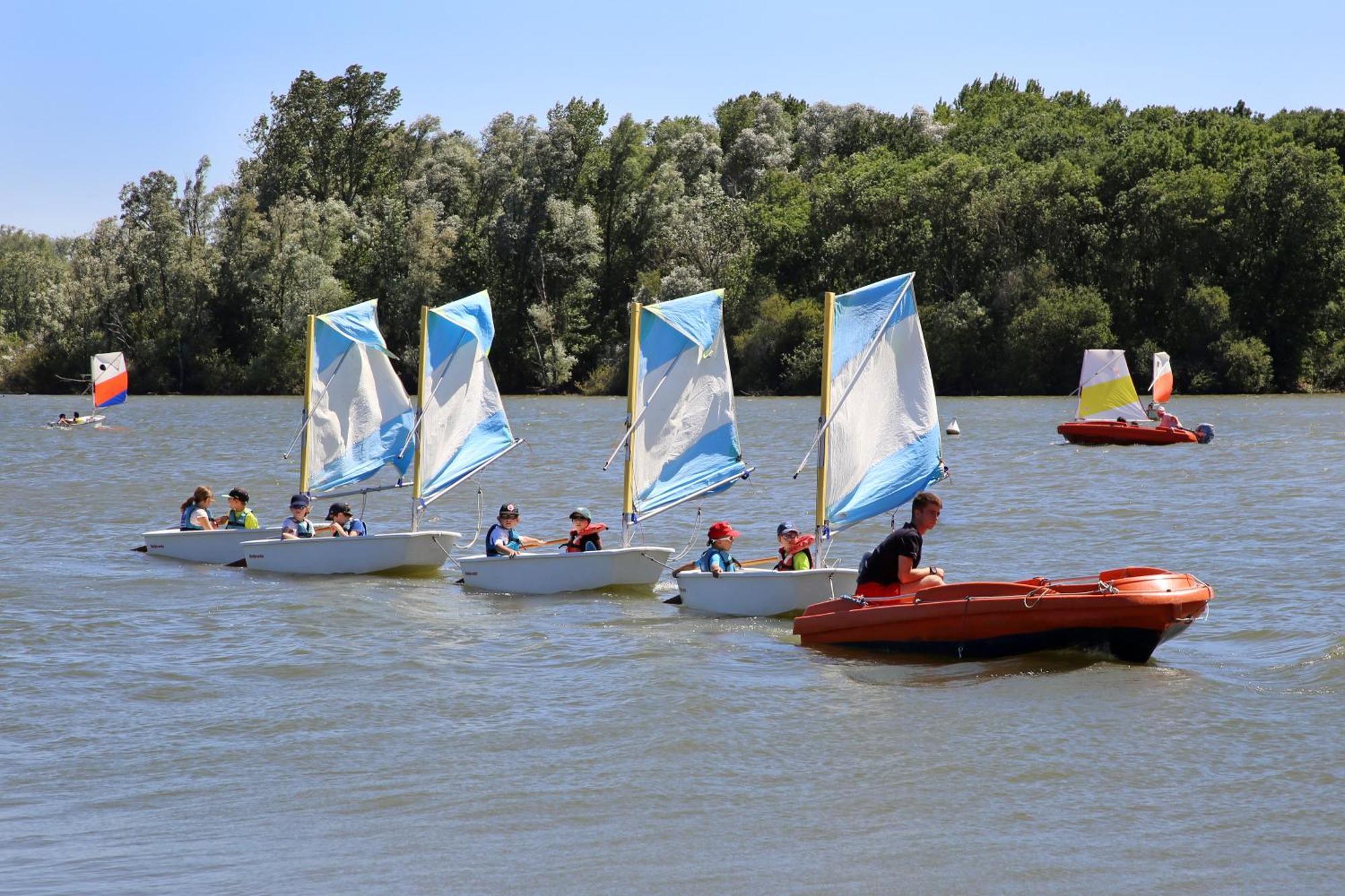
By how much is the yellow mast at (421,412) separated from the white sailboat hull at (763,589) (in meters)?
5.54

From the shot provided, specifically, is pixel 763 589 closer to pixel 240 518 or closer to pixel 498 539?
pixel 498 539

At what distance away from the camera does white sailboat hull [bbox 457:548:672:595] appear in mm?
19797

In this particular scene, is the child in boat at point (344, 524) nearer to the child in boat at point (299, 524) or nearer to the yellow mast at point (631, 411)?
the child in boat at point (299, 524)

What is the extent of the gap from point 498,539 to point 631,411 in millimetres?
2809

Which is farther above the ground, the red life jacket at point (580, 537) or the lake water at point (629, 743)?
the red life jacket at point (580, 537)

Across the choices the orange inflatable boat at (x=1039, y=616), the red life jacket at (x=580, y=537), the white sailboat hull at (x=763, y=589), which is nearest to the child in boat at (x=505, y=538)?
the red life jacket at (x=580, y=537)

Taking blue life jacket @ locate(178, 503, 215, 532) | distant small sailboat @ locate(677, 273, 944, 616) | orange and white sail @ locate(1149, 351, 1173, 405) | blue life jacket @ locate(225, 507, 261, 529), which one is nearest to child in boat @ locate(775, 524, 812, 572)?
distant small sailboat @ locate(677, 273, 944, 616)

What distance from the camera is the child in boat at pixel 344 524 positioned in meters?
22.4

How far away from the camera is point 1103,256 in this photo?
78.2 m

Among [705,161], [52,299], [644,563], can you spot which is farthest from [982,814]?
[52,299]

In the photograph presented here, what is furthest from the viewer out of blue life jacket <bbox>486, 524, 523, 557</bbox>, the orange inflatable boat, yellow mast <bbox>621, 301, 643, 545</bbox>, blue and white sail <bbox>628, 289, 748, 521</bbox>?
blue life jacket <bbox>486, 524, 523, 557</bbox>

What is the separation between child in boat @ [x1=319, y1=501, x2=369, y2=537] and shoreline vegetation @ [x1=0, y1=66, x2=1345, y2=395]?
5728 cm

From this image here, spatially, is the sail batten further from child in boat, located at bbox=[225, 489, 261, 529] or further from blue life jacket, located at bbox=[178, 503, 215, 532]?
blue life jacket, located at bbox=[178, 503, 215, 532]

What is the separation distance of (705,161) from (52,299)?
4152 centimetres
